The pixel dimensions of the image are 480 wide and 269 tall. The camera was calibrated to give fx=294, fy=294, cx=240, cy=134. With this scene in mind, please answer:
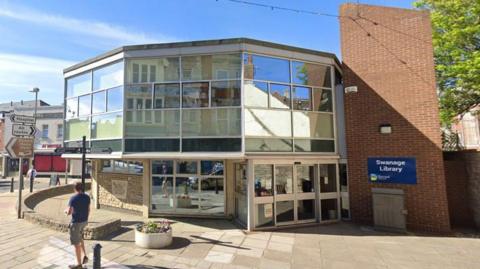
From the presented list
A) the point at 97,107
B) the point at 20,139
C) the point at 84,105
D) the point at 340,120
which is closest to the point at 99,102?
the point at 97,107

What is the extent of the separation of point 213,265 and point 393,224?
20.1 feet

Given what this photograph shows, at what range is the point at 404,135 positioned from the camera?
32.1ft

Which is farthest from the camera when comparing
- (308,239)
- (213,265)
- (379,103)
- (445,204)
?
(379,103)

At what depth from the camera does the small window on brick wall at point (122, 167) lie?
1107cm

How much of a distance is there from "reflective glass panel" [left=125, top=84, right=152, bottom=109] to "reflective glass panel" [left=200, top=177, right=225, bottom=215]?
135 inches

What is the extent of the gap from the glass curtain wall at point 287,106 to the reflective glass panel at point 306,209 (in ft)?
6.00

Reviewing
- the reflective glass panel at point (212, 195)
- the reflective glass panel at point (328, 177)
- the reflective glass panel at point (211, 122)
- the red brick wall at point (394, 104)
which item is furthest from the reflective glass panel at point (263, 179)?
the red brick wall at point (394, 104)

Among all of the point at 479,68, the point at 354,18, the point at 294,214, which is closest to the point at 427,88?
the point at 479,68

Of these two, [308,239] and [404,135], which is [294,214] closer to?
[308,239]

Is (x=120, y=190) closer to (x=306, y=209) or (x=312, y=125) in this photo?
(x=306, y=209)

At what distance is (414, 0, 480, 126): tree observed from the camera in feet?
37.1

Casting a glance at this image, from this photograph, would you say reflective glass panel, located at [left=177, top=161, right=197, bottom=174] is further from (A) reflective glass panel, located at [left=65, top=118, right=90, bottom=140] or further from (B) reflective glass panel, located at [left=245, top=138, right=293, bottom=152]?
(A) reflective glass panel, located at [left=65, top=118, right=90, bottom=140]

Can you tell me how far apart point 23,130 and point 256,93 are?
316 inches

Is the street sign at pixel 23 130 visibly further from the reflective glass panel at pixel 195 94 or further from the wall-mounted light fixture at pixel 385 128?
the wall-mounted light fixture at pixel 385 128
